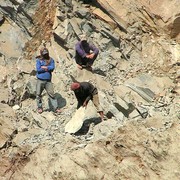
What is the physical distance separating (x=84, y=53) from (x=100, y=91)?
1413 mm

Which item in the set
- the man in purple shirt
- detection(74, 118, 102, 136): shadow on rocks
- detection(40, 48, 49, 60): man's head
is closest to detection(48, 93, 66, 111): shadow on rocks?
the man in purple shirt

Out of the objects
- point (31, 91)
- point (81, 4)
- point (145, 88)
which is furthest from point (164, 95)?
point (81, 4)

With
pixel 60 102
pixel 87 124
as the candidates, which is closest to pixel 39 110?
pixel 60 102

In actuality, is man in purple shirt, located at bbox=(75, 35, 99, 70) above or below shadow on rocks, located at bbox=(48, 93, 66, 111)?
above

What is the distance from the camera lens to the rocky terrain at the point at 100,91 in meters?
11.9

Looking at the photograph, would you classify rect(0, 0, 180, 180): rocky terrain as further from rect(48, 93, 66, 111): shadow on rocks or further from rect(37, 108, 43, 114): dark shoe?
rect(37, 108, 43, 114): dark shoe

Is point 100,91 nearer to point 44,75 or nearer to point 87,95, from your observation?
point 87,95

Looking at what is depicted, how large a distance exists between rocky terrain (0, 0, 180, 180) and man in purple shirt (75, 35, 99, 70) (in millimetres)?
476

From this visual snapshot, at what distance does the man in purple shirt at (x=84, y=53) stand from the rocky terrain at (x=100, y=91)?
0.48 metres

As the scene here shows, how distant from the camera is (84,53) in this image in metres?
16.2

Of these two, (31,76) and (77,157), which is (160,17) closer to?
(31,76)

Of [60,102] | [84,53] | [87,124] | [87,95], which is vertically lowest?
[60,102]

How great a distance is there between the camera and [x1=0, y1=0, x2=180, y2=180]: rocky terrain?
39.2ft

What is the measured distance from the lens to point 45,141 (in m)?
13.7
